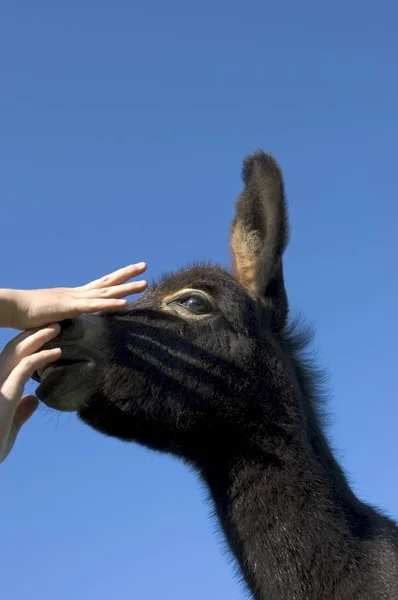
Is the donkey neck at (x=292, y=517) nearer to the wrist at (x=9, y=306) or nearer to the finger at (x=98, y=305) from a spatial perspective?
the finger at (x=98, y=305)

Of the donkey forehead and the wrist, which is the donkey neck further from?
the wrist

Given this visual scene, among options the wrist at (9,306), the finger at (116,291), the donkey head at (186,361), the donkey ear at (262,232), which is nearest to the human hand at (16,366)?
the wrist at (9,306)

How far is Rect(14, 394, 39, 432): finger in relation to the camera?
509 cm

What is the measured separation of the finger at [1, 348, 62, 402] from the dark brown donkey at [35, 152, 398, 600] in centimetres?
71

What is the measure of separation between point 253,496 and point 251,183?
2.52 m

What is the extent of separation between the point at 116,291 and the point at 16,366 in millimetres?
776

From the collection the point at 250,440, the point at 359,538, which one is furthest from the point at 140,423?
the point at 359,538

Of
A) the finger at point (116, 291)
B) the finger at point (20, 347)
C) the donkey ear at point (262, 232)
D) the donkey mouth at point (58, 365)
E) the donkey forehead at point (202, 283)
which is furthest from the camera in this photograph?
the donkey ear at point (262, 232)

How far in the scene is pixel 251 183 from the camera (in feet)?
21.6

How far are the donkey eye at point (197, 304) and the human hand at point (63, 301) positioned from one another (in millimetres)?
952

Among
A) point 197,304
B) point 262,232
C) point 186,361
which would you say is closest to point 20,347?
point 186,361

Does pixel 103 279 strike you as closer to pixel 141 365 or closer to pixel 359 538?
pixel 141 365

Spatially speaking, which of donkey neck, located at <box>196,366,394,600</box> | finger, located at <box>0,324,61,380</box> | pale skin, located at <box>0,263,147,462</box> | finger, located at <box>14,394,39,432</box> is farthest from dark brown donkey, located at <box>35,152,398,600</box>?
finger, located at <box>0,324,61,380</box>

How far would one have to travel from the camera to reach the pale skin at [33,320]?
14.5 feet
